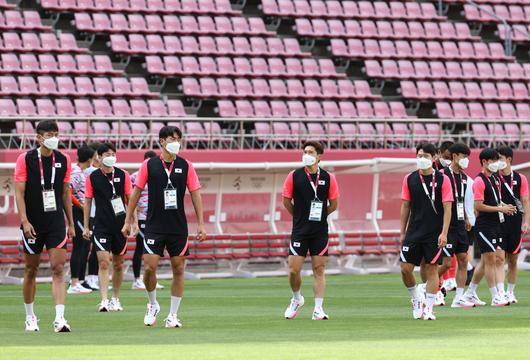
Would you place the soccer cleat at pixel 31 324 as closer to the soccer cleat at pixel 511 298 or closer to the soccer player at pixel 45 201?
the soccer player at pixel 45 201

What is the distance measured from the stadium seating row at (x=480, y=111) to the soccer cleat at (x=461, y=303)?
20.6 meters

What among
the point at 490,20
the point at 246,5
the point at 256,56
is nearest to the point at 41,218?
the point at 256,56

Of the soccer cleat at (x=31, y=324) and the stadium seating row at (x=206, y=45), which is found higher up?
the stadium seating row at (x=206, y=45)

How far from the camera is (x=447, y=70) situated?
39.4 meters

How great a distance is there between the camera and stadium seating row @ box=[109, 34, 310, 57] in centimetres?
3491

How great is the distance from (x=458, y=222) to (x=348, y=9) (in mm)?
23149

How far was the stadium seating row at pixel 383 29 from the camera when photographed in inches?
1516

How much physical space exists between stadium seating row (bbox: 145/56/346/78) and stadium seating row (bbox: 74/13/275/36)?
35.2 inches

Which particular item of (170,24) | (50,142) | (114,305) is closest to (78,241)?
(114,305)

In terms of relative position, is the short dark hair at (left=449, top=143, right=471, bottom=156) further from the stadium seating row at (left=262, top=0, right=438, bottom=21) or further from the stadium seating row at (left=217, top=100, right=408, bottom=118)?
the stadium seating row at (left=262, top=0, right=438, bottom=21)

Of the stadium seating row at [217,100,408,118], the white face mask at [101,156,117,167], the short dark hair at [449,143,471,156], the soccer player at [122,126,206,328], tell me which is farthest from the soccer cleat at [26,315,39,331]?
the stadium seating row at [217,100,408,118]

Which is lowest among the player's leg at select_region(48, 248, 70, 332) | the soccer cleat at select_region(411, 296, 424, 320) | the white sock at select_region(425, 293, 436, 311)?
the soccer cleat at select_region(411, 296, 424, 320)

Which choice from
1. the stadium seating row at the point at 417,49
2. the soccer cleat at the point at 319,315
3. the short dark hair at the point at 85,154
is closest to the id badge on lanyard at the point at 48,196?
the soccer cleat at the point at 319,315

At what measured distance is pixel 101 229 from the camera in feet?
56.7
